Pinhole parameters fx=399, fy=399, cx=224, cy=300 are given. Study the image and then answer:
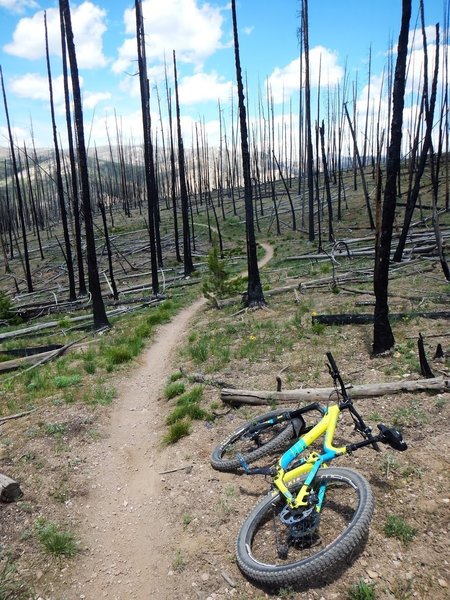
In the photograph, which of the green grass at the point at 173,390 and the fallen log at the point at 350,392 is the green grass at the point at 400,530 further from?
the green grass at the point at 173,390

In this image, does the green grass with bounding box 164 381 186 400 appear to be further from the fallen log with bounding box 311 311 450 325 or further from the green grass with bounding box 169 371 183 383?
the fallen log with bounding box 311 311 450 325

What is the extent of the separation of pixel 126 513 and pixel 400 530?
3400mm

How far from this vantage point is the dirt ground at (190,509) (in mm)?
3764

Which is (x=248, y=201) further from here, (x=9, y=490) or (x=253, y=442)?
(x=9, y=490)

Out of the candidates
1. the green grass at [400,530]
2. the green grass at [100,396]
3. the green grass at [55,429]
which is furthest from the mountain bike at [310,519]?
the green grass at [100,396]

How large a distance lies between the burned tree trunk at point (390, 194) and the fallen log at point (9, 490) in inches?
264

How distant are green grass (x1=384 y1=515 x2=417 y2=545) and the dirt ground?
53 mm


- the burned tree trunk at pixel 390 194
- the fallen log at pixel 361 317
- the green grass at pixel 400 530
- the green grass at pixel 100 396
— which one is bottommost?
the green grass at pixel 100 396

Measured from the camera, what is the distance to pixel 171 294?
62.4ft

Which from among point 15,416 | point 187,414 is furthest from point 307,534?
point 15,416

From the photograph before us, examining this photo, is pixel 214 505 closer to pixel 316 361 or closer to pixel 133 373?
pixel 316 361

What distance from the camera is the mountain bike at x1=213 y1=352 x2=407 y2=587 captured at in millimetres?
3590

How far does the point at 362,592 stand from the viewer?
3.42m

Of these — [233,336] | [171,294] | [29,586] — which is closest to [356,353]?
[233,336]
